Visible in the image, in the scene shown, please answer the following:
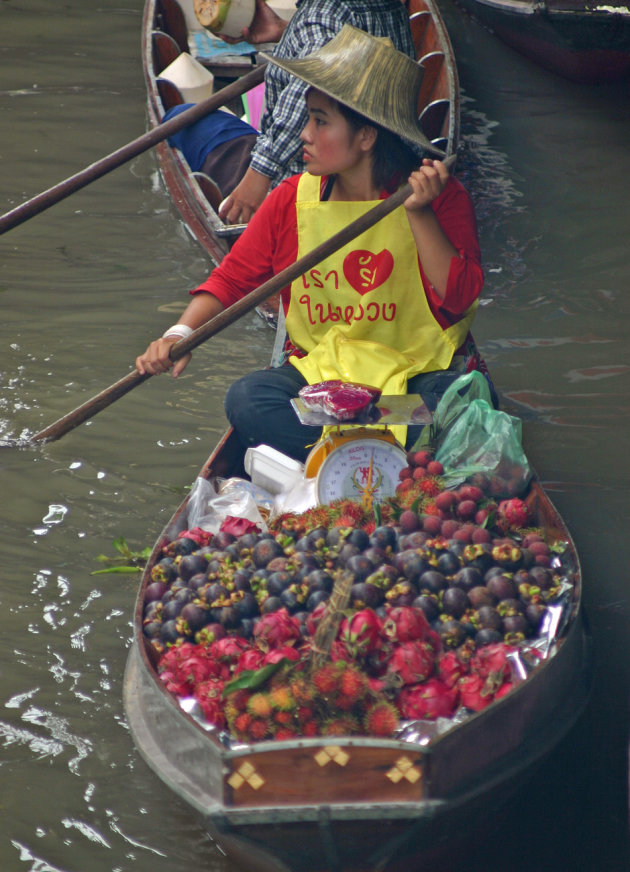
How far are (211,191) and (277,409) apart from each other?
197 cm

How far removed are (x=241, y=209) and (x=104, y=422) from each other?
0.98 meters

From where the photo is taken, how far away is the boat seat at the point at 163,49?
17.5ft

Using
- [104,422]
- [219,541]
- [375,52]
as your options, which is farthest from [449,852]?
[104,422]

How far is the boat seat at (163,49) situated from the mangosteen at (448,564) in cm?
404

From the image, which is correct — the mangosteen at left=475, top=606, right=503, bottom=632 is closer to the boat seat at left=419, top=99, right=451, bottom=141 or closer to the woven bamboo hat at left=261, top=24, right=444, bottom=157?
the woven bamboo hat at left=261, top=24, right=444, bottom=157

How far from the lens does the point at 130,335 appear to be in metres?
4.24

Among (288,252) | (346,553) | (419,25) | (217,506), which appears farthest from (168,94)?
(346,553)

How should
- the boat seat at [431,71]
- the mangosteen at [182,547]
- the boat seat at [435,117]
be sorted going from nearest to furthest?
the mangosteen at [182,547], the boat seat at [435,117], the boat seat at [431,71]

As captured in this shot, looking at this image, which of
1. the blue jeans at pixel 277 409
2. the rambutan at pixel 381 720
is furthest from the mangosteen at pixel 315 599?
the blue jeans at pixel 277 409

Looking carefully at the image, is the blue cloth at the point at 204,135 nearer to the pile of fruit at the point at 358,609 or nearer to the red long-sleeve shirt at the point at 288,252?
the red long-sleeve shirt at the point at 288,252

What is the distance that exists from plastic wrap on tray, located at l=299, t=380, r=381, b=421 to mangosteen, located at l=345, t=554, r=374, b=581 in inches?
17.0

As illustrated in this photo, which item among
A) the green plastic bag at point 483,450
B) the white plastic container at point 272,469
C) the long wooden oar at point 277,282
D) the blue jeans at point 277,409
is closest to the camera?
the green plastic bag at point 483,450

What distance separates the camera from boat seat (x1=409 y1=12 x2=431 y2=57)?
544cm

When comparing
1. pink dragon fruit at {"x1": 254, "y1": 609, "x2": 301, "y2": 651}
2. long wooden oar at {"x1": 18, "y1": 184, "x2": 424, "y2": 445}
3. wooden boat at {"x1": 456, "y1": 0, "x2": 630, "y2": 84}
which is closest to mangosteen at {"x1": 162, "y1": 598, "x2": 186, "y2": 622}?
pink dragon fruit at {"x1": 254, "y1": 609, "x2": 301, "y2": 651}
